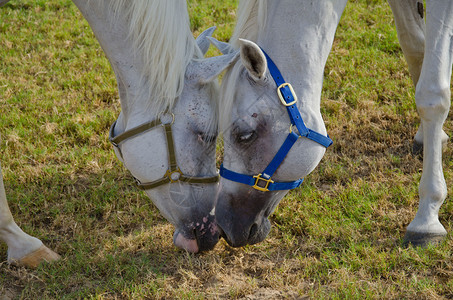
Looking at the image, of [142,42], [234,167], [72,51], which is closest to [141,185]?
[234,167]

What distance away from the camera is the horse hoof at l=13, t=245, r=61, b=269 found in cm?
304

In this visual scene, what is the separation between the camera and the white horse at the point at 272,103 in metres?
2.50

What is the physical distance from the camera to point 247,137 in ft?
8.25

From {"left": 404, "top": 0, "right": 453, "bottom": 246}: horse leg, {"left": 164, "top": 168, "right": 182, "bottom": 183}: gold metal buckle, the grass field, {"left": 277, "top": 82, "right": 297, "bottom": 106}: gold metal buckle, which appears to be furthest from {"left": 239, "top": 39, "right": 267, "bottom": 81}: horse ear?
the grass field

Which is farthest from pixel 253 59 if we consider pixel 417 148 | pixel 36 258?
pixel 417 148

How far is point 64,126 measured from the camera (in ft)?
14.9

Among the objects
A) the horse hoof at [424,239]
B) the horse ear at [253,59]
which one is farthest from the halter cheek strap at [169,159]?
the horse hoof at [424,239]

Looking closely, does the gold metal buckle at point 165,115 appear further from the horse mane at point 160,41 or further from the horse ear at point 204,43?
the horse ear at point 204,43

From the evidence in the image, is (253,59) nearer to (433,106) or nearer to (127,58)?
(127,58)

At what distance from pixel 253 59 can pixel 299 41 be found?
29cm

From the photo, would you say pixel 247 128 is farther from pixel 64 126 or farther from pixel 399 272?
pixel 64 126

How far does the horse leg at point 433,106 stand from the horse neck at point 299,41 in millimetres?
669

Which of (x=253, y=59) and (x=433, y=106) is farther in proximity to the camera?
(x=433, y=106)

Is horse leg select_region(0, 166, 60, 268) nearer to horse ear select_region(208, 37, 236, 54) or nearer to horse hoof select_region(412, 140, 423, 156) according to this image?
horse ear select_region(208, 37, 236, 54)
